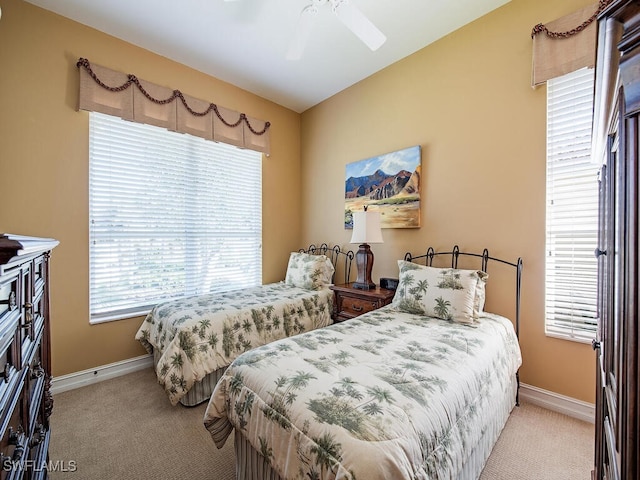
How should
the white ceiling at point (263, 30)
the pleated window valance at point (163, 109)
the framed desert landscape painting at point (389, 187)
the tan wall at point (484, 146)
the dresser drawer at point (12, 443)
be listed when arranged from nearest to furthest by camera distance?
the dresser drawer at point (12, 443) < the tan wall at point (484, 146) < the white ceiling at point (263, 30) < the pleated window valance at point (163, 109) < the framed desert landscape painting at point (389, 187)

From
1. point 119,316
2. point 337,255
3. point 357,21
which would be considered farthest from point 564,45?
point 119,316

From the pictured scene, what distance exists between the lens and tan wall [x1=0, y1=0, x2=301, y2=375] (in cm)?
213

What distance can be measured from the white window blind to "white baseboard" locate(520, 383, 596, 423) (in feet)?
1.41

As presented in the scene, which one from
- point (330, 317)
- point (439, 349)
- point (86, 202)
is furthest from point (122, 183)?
point (439, 349)

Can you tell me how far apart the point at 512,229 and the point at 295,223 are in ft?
8.62

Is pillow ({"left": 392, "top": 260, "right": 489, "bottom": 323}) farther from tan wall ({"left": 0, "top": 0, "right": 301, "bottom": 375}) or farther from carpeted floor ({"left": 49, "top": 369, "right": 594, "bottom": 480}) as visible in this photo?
tan wall ({"left": 0, "top": 0, "right": 301, "bottom": 375})

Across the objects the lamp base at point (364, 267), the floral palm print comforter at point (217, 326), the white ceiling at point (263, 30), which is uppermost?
the white ceiling at point (263, 30)

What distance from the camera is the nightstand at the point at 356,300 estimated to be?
8.35ft

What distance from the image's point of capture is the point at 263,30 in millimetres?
2465

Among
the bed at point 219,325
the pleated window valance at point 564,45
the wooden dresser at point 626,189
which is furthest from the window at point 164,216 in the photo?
the wooden dresser at point 626,189

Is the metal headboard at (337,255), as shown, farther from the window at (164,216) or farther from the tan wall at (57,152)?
the tan wall at (57,152)

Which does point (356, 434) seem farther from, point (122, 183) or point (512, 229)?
point (122, 183)

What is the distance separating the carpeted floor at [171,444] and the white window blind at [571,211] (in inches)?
25.6

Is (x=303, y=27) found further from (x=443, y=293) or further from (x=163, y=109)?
(x=443, y=293)
